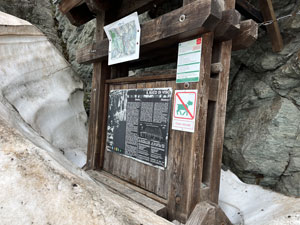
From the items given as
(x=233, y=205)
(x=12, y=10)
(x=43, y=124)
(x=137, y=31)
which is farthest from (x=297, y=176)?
(x=12, y=10)

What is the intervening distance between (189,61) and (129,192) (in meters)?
1.54

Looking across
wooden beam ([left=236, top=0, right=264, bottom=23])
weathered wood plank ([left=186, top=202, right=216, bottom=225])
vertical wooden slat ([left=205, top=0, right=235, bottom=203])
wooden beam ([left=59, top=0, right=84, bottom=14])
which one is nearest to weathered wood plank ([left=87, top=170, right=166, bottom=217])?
weathered wood plank ([left=186, top=202, right=216, bottom=225])

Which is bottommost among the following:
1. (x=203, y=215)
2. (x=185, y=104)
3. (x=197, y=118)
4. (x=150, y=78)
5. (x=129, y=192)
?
(x=129, y=192)

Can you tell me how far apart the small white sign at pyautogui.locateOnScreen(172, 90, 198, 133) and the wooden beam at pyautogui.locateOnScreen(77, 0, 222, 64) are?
1.67 ft

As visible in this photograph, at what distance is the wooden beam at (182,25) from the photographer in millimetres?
1611

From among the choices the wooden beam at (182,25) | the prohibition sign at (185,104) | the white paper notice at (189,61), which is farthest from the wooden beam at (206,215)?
the wooden beam at (182,25)

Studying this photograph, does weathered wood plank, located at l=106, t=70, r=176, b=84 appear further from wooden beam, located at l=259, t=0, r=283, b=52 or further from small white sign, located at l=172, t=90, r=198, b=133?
wooden beam, located at l=259, t=0, r=283, b=52

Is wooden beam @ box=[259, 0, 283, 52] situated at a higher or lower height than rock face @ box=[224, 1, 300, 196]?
higher

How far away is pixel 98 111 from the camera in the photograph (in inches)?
117

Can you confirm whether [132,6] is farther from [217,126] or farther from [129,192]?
[129,192]

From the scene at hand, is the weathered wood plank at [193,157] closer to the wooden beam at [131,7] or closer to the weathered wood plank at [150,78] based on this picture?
the weathered wood plank at [150,78]

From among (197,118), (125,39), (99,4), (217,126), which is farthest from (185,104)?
(99,4)

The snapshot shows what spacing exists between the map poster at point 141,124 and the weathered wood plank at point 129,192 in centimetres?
35

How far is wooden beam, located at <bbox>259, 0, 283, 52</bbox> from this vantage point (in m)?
2.59
